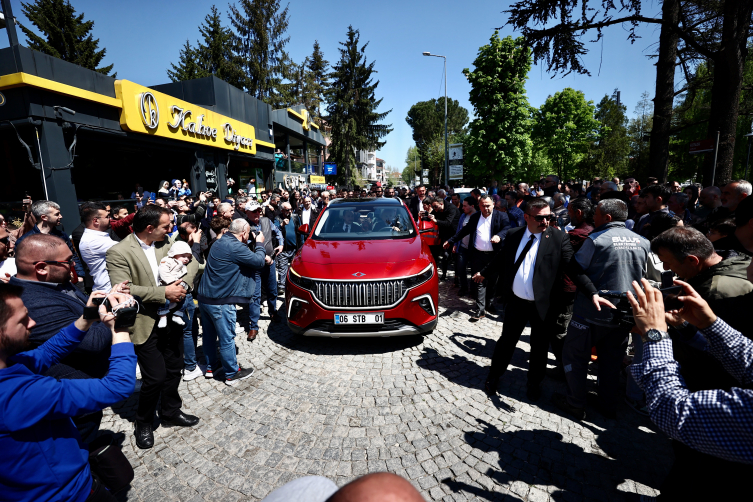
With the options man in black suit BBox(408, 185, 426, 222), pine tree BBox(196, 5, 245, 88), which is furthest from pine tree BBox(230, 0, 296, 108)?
man in black suit BBox(408, 185, 426, 222)

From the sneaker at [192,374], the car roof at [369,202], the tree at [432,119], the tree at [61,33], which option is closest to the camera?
the sneaker at [192,374]

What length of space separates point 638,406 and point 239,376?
13.4ft

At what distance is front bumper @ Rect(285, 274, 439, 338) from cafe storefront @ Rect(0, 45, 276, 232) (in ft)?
30.7

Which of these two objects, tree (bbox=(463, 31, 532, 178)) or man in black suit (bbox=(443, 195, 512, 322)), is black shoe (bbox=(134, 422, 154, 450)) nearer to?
man in black suit (bbox=(443, 195, 512, 322))

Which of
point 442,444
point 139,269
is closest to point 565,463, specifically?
point 442,444

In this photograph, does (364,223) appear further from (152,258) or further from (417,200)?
(417,200)

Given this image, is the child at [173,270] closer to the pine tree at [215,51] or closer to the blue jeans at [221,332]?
the blue jeans at [221,332]

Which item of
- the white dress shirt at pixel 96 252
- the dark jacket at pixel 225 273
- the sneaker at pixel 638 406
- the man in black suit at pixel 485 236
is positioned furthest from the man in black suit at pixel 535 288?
the white dress shirt at pixel 96 252

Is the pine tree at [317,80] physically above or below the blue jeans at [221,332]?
above

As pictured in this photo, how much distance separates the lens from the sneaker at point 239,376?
3805 mm

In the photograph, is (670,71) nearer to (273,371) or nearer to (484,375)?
(484,375)

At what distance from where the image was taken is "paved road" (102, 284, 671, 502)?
2406mm

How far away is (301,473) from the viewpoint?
2.53 meters

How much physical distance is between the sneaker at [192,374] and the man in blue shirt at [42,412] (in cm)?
240
